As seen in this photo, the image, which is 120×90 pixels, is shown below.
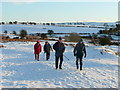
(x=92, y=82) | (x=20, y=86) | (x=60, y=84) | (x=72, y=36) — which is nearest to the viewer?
(x=20, y=86)

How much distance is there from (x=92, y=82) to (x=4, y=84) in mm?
3785

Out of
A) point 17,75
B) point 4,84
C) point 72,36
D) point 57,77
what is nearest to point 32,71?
point 17,75

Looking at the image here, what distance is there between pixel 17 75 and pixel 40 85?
2.14 metres

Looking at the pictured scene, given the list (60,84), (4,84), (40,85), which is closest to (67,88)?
(60,84)

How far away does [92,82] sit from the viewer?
8508mm

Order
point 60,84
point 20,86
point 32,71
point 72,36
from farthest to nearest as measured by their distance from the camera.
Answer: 1. point 72,36
2. point 32,71
3. point 60,84
4. point 20,86

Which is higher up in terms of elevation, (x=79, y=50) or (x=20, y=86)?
(x=79, y=50)

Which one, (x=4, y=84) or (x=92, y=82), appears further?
(x=92, y=82)

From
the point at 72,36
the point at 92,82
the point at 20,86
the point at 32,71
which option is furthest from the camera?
the point at 72,36

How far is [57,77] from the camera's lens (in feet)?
29.6

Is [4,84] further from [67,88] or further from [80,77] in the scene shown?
[80,77]

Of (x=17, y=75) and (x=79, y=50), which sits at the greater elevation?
(x=79, y=50)

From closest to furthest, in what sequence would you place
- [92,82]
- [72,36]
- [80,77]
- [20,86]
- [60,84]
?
1. [20,86]
2. [60,84]
3. [92,82]
4. [80,77]
5. [72,36]

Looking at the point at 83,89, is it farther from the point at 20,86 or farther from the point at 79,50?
the point at 79,50
